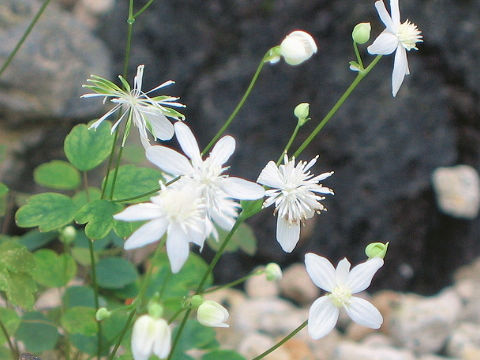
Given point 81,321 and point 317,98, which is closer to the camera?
point 81,321

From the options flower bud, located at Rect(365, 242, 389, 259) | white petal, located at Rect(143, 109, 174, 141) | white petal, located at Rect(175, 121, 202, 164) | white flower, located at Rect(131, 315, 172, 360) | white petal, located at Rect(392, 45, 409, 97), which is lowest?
white flower, located at Rect(131, 315, 172, 360)

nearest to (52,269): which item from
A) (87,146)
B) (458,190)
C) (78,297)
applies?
(78,297)

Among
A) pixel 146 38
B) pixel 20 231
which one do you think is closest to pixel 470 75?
pixel 146 38

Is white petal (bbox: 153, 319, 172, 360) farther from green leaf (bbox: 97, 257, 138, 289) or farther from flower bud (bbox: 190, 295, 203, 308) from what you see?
green leaf (bbox: 97, 257, 138, 289)

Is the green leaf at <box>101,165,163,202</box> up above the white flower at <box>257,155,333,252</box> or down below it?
below

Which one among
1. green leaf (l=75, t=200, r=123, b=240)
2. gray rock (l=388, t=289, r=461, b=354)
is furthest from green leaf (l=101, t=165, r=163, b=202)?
gray rock (l=388, t=289, r=461, b=354)

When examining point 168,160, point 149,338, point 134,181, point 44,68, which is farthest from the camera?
point 44,68

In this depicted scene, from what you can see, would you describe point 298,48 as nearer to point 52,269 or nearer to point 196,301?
point 196,301
